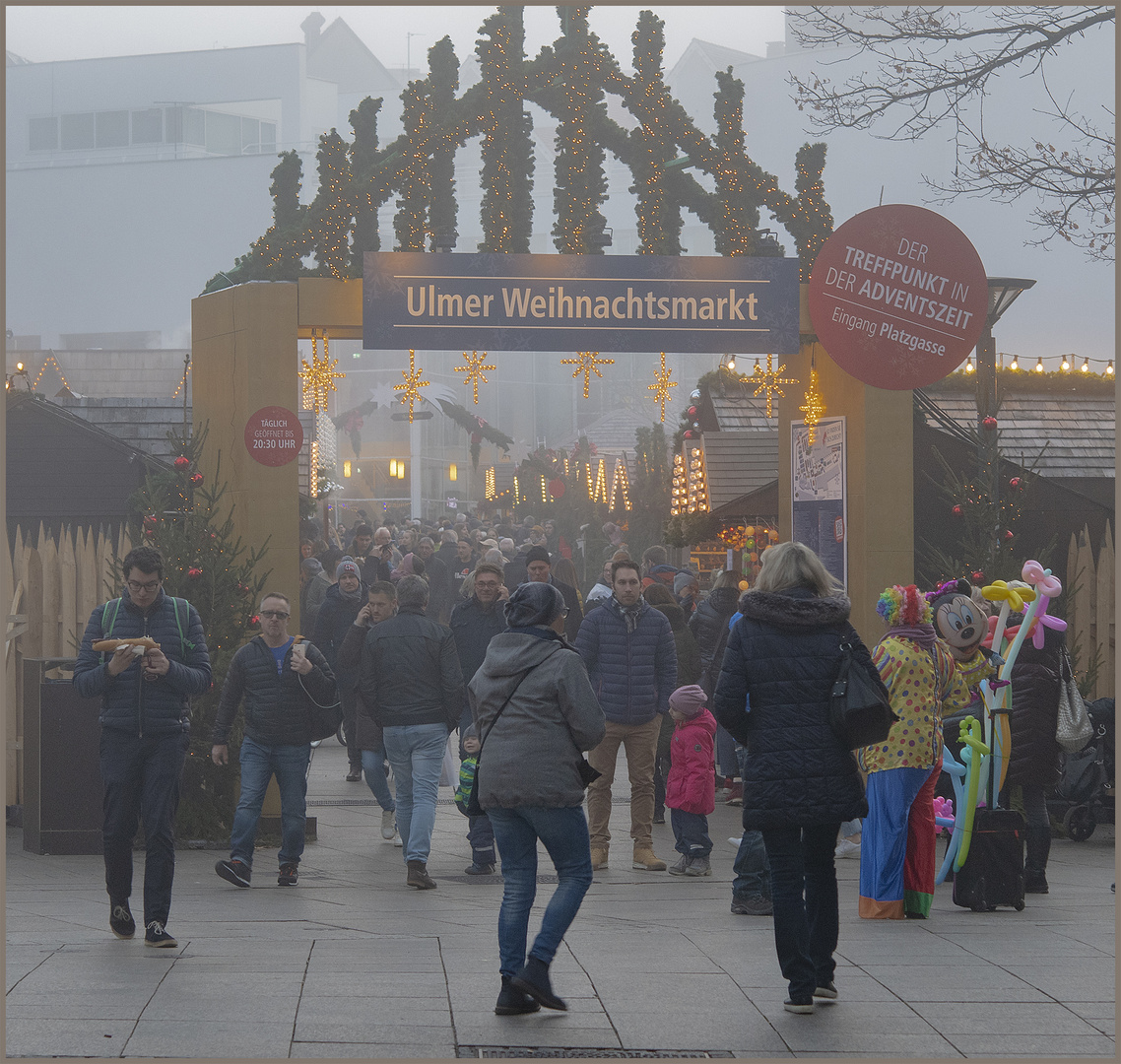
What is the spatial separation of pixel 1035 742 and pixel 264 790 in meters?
4.75

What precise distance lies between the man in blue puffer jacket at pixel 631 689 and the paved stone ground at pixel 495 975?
446 millimetres

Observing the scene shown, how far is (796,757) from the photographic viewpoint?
5273 millimetres

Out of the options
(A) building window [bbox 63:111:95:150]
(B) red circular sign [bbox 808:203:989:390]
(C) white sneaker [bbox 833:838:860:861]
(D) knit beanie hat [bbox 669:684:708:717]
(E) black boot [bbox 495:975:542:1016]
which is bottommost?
(C) white sneaker [bbox 833:838:860:861]

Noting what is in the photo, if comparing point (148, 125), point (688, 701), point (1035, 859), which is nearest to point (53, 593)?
point (688, 701)

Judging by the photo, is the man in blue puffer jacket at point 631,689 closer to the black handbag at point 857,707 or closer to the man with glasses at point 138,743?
the man with glasses at point 138,743

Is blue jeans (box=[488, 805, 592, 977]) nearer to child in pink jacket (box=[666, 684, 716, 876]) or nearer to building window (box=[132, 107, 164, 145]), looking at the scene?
child in pink jacket (box=[666, 684, 716, 876])

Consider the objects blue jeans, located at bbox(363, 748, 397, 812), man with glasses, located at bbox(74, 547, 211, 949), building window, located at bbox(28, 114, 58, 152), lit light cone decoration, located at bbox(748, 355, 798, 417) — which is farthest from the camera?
building window, located at bbox(28, 114, 58, 152)

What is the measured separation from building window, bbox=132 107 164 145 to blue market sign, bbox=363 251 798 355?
4996 centimetres

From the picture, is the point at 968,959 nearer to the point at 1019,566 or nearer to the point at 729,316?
the point at 1019,566

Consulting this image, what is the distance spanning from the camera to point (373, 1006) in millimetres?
5145

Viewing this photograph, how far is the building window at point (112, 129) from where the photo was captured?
56.2 m

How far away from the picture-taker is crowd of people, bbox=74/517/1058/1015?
529cm

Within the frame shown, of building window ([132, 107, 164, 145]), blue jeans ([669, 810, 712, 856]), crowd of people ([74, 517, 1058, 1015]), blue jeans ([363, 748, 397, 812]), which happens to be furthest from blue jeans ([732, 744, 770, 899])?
building window ([132, 107, 164, 145])

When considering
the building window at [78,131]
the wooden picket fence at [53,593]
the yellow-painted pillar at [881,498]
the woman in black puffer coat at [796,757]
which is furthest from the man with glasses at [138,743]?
the building window at [78,131]
